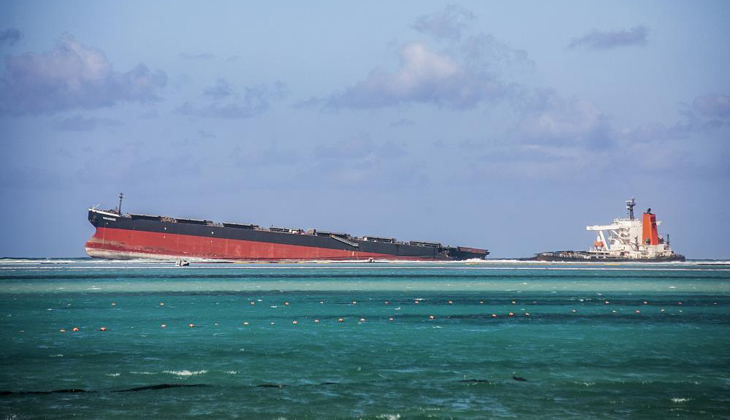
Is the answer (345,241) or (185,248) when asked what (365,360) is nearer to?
(185,248)

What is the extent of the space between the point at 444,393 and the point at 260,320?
20352 millimetres

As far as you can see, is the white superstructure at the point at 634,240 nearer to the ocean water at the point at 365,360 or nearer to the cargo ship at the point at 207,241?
the cargo ship at the point at 207,241

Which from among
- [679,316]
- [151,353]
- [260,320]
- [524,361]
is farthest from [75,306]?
[679,316]

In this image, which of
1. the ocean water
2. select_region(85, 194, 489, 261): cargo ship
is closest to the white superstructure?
select_region(85, 194, 489, 261): cargo ship

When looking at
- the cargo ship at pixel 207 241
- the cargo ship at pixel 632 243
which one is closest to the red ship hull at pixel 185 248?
the cargo ship at pixel 207 241

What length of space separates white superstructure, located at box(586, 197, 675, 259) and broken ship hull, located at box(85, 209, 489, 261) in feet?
164

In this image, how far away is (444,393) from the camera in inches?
803

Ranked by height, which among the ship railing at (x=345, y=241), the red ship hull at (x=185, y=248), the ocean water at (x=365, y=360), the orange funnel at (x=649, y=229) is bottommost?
the ocean water at (x=365, y=360)

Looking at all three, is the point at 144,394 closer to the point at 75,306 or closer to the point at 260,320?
the point at 260,320

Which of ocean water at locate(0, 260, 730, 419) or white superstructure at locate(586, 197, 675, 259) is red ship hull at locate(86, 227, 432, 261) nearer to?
white superstructure at locate(586, 197, 675, 259)

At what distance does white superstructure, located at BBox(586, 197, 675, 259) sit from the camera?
475 feet

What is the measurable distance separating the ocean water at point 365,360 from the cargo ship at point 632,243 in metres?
101

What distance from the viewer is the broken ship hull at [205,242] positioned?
416 feet

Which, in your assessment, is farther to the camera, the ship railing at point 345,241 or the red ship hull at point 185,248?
the ship railing at point 345,241
